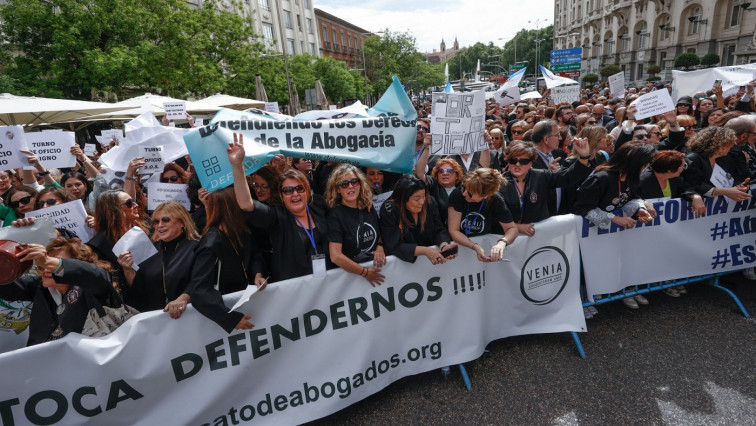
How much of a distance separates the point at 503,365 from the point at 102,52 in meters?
17.6

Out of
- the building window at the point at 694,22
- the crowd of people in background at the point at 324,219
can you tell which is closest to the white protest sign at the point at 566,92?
the crowd of people in background at the point at 324,219

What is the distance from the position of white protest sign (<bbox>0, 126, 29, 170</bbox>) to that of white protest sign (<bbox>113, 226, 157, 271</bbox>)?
2.57m

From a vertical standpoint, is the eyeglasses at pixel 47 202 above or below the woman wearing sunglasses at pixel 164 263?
above

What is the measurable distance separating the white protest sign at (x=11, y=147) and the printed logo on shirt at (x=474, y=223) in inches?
188

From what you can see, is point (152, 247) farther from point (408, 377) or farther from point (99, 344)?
point (408, 377)

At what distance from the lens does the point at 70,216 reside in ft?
11.8

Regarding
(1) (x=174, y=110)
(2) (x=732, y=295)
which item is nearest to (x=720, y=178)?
(2) (x=732, y=295)

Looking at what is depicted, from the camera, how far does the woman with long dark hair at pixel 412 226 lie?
312 cm

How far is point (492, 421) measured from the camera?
2.90 metres

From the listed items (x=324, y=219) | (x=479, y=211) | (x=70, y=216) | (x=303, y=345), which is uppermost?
(x=70, y=216)

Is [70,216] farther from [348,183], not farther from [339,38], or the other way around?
[339,38]

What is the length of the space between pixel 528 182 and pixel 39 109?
9534mm

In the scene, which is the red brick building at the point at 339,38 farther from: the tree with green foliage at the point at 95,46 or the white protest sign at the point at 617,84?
the white protest sign at the point at 617,84

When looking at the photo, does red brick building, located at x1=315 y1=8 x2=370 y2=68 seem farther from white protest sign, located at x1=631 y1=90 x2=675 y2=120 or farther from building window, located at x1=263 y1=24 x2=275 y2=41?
white protest sign, located at x1=631 y1=90 x2=675 y2=120
